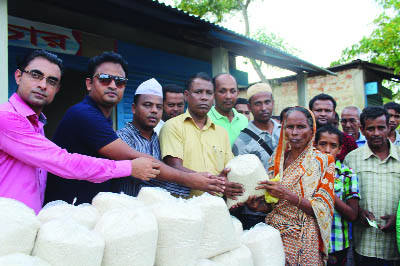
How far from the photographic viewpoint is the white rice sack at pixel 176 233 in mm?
1405

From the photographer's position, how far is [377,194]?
9.74 ft

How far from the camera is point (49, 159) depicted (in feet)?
5.54

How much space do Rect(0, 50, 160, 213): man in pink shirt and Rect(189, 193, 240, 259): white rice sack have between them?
474mm

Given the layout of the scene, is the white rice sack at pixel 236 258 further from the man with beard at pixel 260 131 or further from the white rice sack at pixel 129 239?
the man with beard at pixel 260 131

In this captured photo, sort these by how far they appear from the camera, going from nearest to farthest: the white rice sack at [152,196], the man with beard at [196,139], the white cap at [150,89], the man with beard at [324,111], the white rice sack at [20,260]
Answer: the white rice sack at [20,260] < the white rice sack at [152,196] < the man with beard at [196,139] < the white cap at [150,89] < the man with beard at [324,111]

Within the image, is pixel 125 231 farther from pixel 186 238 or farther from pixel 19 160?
pixel 19 160

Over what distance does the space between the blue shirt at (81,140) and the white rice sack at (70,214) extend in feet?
1.53


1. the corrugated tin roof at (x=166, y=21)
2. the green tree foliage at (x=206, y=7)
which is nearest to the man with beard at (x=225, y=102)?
the corrugated tin roof at (x=166, y=21)

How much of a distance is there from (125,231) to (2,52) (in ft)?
11.1

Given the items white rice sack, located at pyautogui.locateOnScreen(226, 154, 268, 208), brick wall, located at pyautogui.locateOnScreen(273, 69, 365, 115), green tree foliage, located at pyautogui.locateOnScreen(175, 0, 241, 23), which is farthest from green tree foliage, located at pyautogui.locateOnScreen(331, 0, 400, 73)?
white rice sack, located at pyautogui.locateOnScreen(226, 154, 268, 208)

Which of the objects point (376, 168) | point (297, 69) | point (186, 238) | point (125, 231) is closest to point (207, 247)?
point (186, 238)

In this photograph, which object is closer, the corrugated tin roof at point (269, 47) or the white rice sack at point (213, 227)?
the white rice sack at point (213, 227)

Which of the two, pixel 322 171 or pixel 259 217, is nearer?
pixel 322 171

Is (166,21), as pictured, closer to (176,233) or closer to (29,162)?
(29,162)
